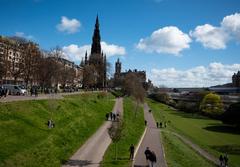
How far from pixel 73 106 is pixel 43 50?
1644 inches

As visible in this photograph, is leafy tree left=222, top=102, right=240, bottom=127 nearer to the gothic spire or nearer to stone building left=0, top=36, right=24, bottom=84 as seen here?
stone building left=0, top=36, right=24, bottom=84

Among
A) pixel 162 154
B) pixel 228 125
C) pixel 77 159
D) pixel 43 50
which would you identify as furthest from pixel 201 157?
pixel 43 50

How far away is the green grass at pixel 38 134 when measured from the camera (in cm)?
1802

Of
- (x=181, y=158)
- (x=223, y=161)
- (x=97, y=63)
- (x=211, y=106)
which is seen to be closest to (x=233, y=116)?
(x=211, y=106)

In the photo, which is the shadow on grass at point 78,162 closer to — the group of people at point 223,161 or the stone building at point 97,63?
the group of people at point 223,161

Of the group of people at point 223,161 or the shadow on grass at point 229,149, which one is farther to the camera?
the shadow on grass at point 229,149

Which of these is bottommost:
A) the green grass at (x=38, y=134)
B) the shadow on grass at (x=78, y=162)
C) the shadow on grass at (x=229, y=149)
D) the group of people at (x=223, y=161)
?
the shadow on grass at (x=229, y=149)

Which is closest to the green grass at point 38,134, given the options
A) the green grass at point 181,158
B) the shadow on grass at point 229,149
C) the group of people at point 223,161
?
the green grass at point 181,158

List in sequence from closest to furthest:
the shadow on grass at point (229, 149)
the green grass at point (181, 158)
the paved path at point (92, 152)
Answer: the paved path at point (92, 152) → the green grass at point (181, 158) → the shadow on grass at point (229, 149)

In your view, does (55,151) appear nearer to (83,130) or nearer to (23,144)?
(23,144)

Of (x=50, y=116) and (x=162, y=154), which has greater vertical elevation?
(x=50, y=116)

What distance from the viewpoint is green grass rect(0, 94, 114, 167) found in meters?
18.0

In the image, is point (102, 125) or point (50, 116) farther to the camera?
point (102, 125)

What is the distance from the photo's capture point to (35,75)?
70.2 meters
